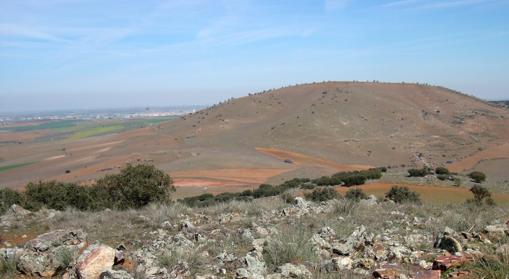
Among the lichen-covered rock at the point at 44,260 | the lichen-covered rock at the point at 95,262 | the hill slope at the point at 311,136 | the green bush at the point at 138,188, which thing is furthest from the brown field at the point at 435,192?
the lichen-covered rock at the point at 95,262

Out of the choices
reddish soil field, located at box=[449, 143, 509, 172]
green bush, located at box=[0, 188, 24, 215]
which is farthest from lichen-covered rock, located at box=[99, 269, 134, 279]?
reddish soil field, located at box=[449, 143, 509, 172]

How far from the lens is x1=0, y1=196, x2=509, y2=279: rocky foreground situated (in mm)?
6609

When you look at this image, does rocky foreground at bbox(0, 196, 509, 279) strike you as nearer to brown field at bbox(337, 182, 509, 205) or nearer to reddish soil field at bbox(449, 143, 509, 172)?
brown field at bbox(337, 182, 509, 205)

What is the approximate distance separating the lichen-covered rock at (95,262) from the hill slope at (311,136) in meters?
41.5

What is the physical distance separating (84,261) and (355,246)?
500cm

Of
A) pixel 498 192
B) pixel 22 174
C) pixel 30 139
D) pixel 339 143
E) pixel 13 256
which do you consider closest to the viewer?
pixel 13 256

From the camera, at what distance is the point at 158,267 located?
7285mm

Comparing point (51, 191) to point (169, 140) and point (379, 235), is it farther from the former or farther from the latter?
point (169, 140)

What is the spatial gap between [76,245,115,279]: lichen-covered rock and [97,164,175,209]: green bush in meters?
17.0

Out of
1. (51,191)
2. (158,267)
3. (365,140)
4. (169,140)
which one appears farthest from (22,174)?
(158,267)

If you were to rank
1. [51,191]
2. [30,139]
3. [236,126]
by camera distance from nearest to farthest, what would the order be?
1. [51,191]
2. [236,126]
3. [30,139]

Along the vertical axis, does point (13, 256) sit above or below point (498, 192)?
above

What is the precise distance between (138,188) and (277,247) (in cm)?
1814

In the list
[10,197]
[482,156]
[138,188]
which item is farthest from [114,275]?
[482,156]
